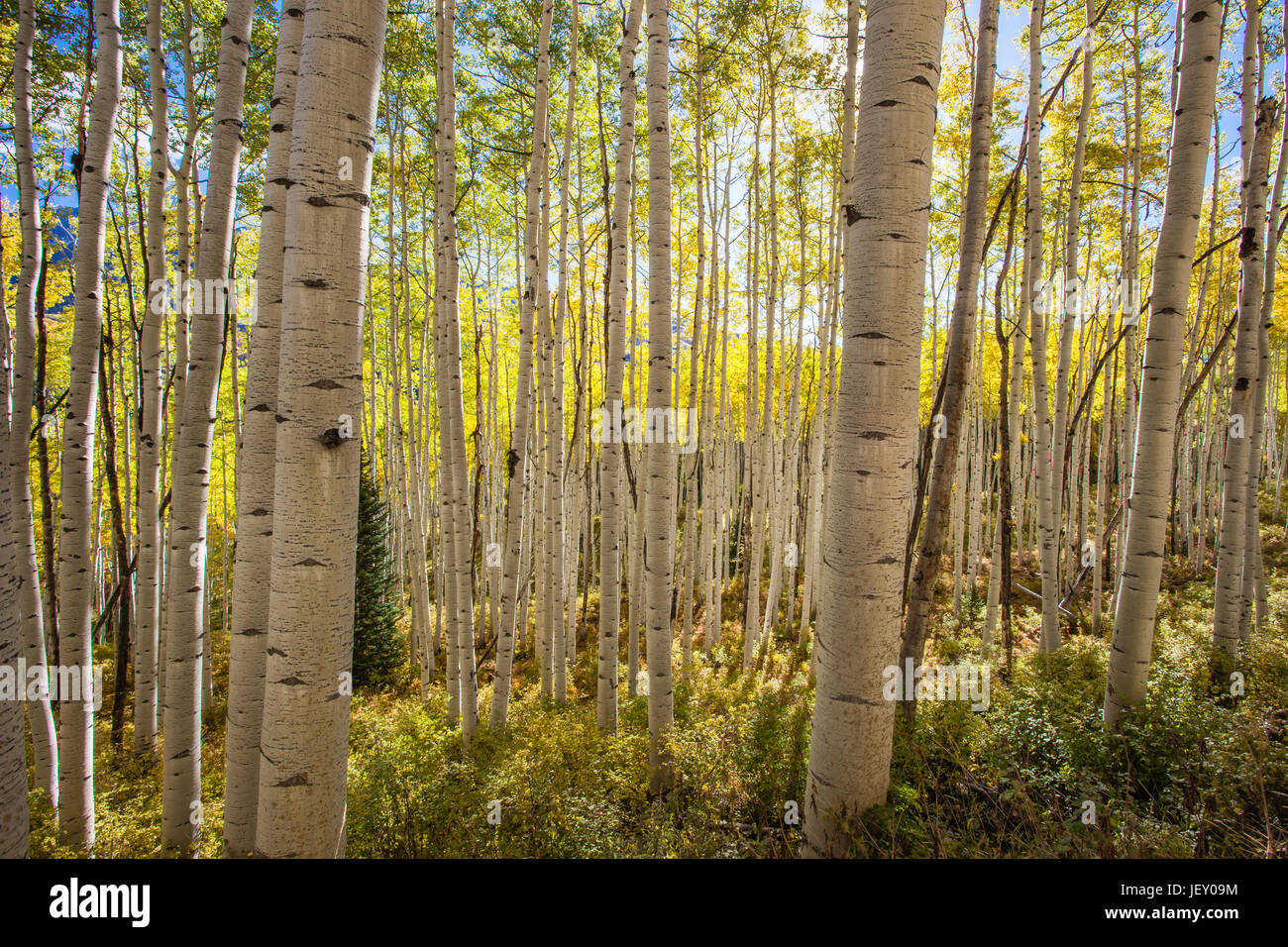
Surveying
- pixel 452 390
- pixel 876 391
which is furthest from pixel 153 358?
pixel 876 391

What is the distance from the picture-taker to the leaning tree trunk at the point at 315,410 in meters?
1.49

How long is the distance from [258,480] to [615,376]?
8.50 ft

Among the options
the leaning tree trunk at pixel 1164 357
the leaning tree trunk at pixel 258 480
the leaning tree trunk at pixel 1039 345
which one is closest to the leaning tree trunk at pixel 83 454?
the leaning tree trunk at pixel 258 480

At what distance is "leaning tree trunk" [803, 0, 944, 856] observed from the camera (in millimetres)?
1716

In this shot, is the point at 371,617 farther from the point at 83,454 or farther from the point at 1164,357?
the point at 1164,357

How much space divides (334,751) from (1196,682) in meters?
5.39

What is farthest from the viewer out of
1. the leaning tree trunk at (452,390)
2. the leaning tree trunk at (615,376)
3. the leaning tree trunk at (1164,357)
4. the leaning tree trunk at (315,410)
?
the leaning tree trunk at (452,390)

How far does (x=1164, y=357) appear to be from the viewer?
3.14m

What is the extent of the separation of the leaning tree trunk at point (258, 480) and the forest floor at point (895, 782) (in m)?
0.83

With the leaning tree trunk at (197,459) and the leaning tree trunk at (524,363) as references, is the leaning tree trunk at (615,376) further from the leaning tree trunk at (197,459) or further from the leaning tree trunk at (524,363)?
the leaning tree trunk at (197,459)

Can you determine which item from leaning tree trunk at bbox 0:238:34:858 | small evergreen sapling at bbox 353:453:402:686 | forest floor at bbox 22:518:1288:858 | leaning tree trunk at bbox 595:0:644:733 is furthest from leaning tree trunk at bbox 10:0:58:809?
small evergreen sapling at bbox 353:453:402:686

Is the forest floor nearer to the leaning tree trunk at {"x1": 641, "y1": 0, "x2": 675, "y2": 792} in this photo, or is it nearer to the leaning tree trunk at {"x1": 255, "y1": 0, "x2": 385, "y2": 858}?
the leaning tree trunk at {"x1": 641, "y1": 0, "x2": 675, "y2": 792}

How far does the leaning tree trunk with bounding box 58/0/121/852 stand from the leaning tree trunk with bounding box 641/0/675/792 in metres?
3.20
